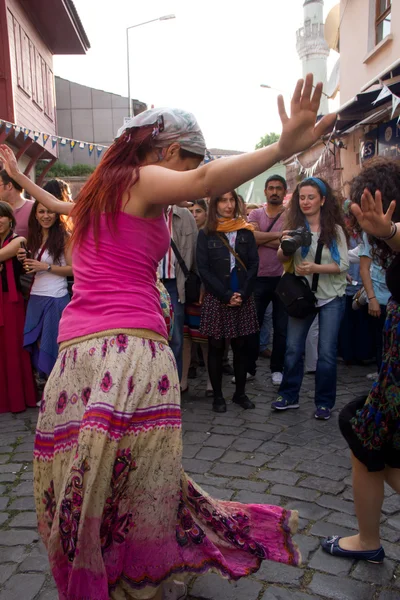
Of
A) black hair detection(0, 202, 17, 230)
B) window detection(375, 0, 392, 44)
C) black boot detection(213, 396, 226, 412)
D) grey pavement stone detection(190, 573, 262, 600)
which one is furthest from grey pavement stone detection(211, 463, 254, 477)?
window detection(375, 0, 392, 44)

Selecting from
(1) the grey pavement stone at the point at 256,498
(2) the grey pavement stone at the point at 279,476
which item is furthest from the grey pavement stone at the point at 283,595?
(2) the grey pavement stone at the point at 279,476

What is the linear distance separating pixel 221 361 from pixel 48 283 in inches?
70.1

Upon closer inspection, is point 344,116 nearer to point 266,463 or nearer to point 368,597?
point 266,463

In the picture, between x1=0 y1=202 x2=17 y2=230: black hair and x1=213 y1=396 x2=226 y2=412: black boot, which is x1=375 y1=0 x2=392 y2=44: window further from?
x1=213 y1=396 x2=226 y2=412: black boot

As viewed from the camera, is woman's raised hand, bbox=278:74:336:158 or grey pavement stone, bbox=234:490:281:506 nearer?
woman's raised hand, bbox=278:74:336:158

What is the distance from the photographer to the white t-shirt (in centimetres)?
527

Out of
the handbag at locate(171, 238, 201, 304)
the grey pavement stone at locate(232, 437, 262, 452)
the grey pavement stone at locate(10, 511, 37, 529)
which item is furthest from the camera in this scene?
the handbag at locate(171, 238, 201, 304)

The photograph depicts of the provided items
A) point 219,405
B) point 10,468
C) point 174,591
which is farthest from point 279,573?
point 219,405

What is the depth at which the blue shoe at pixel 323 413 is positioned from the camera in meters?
4.84

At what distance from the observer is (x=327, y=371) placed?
16.0ft

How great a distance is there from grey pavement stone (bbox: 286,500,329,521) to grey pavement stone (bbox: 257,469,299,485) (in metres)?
0.28

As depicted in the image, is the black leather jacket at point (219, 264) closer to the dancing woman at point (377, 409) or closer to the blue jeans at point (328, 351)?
the blue jeans at point (328, 351)

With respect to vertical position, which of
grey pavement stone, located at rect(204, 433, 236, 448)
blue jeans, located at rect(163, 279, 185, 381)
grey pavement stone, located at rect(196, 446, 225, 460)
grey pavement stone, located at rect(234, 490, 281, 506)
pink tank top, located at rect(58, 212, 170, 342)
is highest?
pink tank top, located at rect(58, 212, 170, 342)

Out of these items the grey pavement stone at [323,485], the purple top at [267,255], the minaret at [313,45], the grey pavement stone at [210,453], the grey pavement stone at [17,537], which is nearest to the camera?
the grey pavement stone at [17,537]
